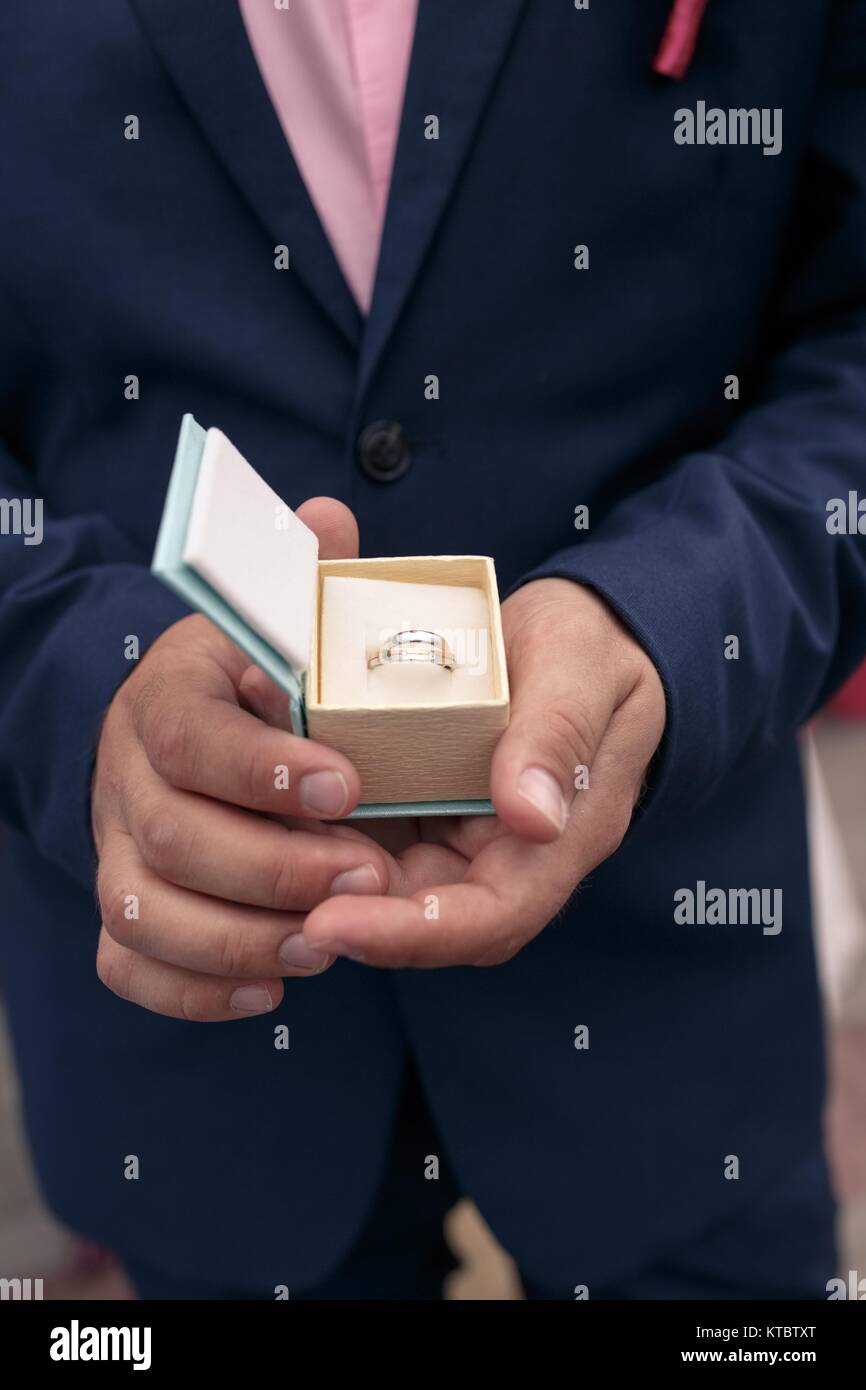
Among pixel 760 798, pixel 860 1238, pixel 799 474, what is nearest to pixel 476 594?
pixel 799 474

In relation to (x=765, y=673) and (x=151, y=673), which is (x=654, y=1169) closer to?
(x=765, y=673)

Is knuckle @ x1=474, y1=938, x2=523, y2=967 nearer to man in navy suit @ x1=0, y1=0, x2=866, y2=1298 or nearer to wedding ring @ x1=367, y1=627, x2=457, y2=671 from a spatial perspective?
man in navy suit @ x1=0, y1=0, x2=866, y2=1298

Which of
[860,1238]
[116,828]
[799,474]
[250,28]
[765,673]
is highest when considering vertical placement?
[250,28]

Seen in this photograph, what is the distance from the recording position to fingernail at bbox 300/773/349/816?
64 centimetres

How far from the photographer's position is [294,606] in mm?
642

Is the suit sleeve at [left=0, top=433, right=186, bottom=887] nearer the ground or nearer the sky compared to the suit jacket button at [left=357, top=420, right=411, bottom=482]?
nearer the ground

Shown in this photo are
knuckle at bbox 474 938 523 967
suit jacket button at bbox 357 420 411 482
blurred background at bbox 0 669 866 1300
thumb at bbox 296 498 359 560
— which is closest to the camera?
knuckle at bbox 474 938 523 967

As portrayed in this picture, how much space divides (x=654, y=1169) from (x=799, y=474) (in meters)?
0.60

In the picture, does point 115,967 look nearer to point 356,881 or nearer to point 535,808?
point 356,881

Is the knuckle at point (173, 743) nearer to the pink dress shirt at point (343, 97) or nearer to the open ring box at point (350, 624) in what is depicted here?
the open ring box at point (350, 624)

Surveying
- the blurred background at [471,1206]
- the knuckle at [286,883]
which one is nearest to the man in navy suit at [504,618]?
the knuckle at [286,883]

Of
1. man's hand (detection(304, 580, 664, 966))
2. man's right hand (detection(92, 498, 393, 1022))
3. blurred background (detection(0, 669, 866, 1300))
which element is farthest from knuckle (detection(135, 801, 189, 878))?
blurred background (detection(0, 669, 866, 1300))

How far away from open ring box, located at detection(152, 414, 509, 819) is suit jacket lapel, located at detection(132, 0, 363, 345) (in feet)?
0.82

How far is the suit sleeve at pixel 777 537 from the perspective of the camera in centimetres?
77
